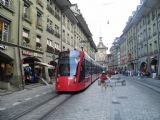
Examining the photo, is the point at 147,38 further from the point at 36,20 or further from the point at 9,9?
the point at 9,9

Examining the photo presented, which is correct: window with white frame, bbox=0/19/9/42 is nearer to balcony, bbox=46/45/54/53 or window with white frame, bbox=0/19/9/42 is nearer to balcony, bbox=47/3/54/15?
Answer: balcony, bbox=46/45/54/53

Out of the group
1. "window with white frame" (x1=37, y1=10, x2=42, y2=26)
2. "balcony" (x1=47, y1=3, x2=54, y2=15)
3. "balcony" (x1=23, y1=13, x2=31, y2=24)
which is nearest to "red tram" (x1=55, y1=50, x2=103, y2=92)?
"balcony" (x1=23, y1=13, x2=31, y2=24)

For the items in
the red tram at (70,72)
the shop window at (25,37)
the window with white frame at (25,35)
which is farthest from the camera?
the window with white frame at (25,35)

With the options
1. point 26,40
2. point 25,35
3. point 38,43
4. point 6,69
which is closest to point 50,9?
point 38,43

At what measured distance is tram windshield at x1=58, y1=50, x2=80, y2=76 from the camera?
1526 cm

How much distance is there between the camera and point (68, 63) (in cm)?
1552

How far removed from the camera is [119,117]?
7629 millimetres

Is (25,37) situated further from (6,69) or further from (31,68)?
(6,69)

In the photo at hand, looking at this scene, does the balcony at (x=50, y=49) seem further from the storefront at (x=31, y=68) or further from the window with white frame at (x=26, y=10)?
the window with white frame at (x=26, y=10)

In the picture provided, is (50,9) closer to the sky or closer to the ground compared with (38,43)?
closer to the sky

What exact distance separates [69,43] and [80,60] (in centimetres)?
2356

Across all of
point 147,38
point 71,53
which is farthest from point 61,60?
point 147,38

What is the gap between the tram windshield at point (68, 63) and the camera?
50.1ft

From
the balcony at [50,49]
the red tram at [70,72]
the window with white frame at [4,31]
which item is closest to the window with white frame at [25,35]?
the window with white frame at [4,31]
